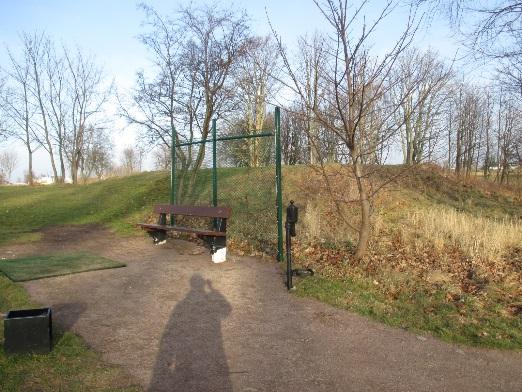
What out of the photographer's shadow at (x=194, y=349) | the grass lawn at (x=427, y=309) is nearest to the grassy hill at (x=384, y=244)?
the grass lawn at (x=427, y=309)

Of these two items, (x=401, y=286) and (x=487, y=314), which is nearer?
(x=487, y=314)

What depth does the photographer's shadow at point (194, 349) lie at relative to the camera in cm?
364

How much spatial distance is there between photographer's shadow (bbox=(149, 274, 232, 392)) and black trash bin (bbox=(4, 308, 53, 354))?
39.8 inches

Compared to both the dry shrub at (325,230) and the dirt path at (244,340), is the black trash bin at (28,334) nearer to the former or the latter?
the dirt path at (244,340)

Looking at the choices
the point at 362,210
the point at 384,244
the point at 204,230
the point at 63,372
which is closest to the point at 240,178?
the point at 204,230

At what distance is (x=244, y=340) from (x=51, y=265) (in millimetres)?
4518

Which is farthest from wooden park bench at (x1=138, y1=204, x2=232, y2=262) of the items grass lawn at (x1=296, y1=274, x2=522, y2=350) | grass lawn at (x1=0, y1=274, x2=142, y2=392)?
grass lawn at (x1=0, y1=274, x2=142, y2=392)

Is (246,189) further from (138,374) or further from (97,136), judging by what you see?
(97,136)

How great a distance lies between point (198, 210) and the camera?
891 centimetres

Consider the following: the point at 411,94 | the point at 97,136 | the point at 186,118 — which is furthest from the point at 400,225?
the point at 97,136

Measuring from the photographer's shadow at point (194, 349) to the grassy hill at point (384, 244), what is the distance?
1.41 m

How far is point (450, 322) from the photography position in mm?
5055

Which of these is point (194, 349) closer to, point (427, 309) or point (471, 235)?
point (427, 309)

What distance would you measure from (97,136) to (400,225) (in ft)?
113
